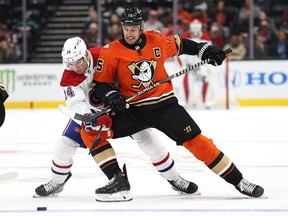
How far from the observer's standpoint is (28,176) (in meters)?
5.44

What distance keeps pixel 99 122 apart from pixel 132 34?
1.59ft

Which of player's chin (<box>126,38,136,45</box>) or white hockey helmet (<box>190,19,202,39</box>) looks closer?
player's chin (<box>126,38,136,45</box>)

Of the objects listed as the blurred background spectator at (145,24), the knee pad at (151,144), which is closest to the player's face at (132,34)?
the knee pad at (151,144)

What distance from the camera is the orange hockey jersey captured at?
448 centimetres

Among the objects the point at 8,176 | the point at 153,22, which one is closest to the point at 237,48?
the point at 153,22

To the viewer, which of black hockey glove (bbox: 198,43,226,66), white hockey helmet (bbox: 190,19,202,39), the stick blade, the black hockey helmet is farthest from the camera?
white hockey helmet (bbox: 190,19,202,39)

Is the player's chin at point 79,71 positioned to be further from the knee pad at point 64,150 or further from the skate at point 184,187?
the skate at point 184,187

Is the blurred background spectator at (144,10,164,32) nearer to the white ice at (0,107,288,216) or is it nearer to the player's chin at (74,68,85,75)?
the white ice at (0,107,288,216)

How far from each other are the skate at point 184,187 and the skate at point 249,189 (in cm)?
30

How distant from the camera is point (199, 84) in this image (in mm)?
10898

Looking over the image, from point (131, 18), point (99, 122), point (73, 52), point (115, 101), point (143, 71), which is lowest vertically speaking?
point (99, 122)

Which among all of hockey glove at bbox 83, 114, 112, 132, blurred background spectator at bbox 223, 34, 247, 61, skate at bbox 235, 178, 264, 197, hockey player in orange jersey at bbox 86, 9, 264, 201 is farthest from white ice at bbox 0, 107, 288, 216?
blurred background spectator at bbox 223, 34, 247, 61

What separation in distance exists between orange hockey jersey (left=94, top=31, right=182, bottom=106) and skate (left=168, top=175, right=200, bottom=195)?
48 centimetres

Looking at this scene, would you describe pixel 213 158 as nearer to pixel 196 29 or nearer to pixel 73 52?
pixel 73 52
